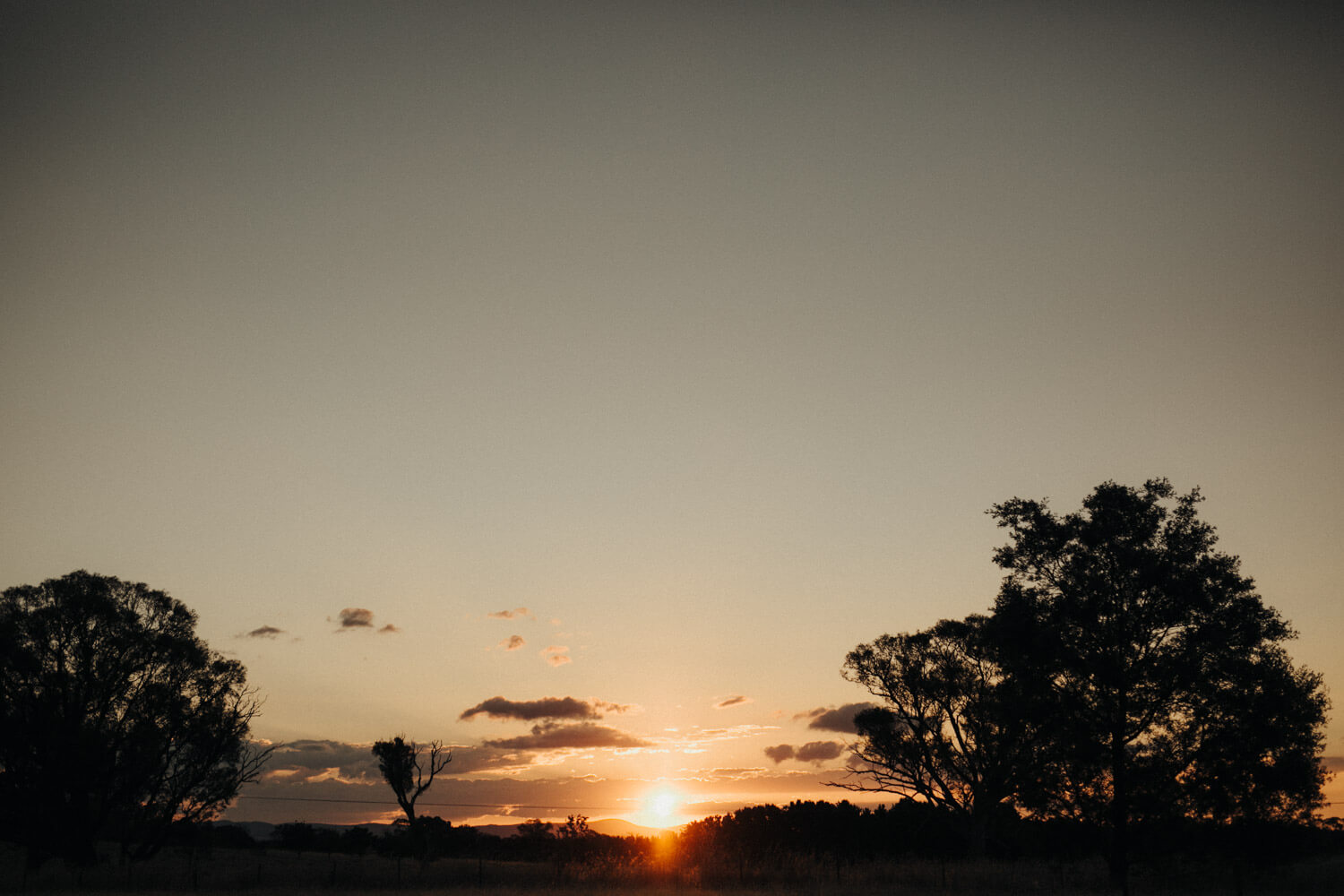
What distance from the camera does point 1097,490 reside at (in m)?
31.3

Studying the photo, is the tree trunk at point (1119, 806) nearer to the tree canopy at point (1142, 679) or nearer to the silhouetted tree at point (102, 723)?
the tree canopy at point (1142, 679)

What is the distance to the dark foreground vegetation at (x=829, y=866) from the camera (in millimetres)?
28672

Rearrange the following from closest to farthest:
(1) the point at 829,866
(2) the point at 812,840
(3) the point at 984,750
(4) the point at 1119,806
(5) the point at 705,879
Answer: (4) the point at 1119,806 → (5) the point at 705,879 → (1) the point at 829,866 → (3) the point at 984,750 → (2) the point at 812,840

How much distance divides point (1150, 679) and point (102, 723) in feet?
141

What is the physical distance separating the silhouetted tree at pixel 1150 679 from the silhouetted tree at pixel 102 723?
35.7 meters

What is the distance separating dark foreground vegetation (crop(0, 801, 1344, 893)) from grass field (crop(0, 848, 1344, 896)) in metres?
0.09

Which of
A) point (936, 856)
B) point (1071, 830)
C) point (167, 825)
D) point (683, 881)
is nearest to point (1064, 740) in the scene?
point (1071, 830)

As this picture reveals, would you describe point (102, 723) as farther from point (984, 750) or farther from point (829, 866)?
point (984, 750)

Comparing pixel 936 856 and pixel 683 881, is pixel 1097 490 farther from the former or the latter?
pixel 936 856

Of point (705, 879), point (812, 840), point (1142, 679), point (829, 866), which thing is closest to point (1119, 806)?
point (1142, 679)

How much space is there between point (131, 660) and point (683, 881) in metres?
27.0

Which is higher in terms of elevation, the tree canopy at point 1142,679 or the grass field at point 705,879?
the tree canopy at point 1142,679

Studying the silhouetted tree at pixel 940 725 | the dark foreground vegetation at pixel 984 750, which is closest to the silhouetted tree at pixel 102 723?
the dark foreground vegetation at pixel 984 750

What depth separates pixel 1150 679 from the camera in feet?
95.6
